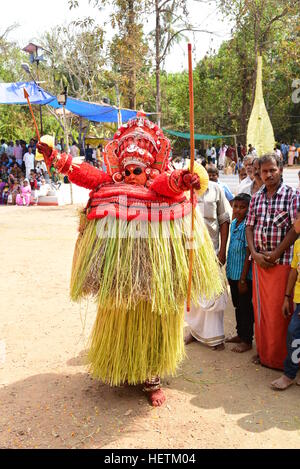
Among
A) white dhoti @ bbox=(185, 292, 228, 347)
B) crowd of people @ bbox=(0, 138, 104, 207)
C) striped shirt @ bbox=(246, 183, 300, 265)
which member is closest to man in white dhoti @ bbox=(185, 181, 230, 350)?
white dhoti @ bbox=(185, 292, 228, 347)

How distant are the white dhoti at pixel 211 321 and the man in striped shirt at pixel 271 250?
375 mm

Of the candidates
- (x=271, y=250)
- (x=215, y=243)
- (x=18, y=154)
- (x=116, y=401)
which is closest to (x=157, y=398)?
(x=116, y=401)

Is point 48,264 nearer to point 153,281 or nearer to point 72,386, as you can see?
point 72,386

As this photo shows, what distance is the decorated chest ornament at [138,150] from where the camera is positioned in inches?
113

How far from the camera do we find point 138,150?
113 inches

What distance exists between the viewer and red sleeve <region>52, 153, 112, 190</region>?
2725 mm

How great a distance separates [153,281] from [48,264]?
4095 millimetres

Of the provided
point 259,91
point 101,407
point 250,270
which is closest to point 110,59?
point 259,91

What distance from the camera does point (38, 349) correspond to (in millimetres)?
3689

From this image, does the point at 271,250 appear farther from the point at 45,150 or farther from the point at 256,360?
the point at 45,150

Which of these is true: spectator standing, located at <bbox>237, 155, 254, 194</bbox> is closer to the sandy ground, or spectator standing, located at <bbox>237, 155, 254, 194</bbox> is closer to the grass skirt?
the sandy ground

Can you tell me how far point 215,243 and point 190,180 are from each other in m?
1.47

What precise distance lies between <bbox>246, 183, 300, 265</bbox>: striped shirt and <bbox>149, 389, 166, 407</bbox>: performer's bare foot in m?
1.26

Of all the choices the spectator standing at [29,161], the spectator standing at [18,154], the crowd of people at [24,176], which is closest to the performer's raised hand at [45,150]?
the crowd of people at [24,176]
